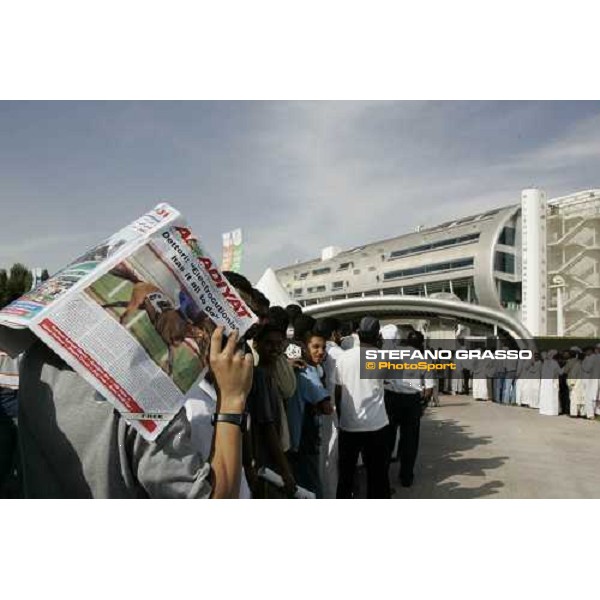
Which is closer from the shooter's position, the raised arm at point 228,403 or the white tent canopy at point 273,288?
the raised arm at point 228,403

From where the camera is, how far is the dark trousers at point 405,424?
3.74m

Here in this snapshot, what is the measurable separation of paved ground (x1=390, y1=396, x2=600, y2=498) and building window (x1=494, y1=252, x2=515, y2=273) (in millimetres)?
854

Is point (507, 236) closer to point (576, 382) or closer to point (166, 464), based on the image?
point (576, 382)

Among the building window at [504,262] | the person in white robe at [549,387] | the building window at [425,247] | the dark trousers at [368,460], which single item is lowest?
the dark trousers at [368,460]

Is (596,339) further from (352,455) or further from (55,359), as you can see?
(55,359)

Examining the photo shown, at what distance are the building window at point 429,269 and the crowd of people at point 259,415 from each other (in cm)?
43

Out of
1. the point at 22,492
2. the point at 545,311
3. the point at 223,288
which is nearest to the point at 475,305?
the point at 545,311

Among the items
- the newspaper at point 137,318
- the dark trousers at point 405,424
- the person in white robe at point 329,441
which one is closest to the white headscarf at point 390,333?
the person in white robe at point 329,441

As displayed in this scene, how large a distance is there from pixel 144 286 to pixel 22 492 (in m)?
0.71

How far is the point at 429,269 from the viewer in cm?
383

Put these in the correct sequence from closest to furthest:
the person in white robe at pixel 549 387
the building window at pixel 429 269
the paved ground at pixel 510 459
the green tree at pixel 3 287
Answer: the green tree at pixel 3 287, the person in white robe at pixel 549 387, the paved ground at pixel 510 459, the building window at pixel 429 269

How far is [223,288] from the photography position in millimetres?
1285

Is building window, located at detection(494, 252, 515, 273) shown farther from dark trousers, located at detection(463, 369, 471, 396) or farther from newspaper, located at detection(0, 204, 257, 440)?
newspaper, located at detection(0, 204, 257, 440)

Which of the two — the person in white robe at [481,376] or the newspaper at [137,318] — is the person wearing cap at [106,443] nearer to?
the newspaper at [137,318]
